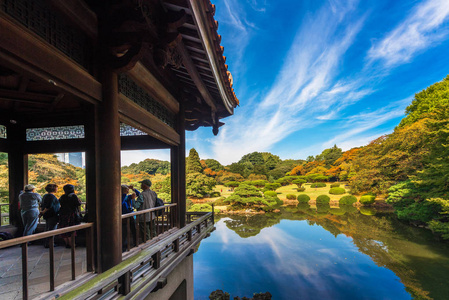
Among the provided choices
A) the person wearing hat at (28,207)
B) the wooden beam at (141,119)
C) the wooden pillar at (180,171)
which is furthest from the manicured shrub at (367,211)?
the person wearing hat at (28,207)

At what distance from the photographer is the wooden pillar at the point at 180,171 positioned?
13.6 ft

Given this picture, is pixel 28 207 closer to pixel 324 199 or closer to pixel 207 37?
pixel 207 37

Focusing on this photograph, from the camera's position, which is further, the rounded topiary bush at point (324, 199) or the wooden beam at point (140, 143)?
the rounded topiary bush at point (324, 199)

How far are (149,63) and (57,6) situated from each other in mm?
1419

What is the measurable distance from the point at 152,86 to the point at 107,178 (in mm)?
1579

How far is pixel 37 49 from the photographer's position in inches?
59.6

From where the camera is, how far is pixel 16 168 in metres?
3.81

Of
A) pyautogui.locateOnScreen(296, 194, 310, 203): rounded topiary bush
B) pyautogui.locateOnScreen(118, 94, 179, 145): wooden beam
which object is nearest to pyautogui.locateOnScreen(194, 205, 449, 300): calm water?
pyautogui.locateOnScreen(118, 94, 179, 145): wooden beam

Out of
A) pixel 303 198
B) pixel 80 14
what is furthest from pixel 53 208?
pixel 303 198

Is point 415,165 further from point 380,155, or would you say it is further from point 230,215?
point 230,215

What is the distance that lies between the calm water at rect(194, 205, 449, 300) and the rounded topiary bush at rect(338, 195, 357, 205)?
5775 millimetres

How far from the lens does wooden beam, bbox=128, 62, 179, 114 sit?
9.00 ft

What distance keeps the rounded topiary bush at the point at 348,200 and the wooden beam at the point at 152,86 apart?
21507mm

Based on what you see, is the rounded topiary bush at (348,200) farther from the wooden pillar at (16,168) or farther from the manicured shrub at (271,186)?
the wooden pillar at (16,168)
